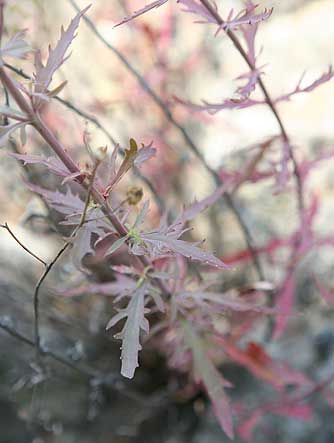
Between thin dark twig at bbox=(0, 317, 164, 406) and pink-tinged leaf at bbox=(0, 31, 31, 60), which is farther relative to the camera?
thin dark twig at bbox=(0, 317, 164, 406)

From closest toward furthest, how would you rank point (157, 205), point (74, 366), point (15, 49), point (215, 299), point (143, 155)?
point (15, 49), point (143, 155), point (215, 299), point (74, 366), point (157, 205)

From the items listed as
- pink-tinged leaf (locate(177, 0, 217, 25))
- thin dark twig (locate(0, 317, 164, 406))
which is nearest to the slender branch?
pink-tinged leaf (locate(177, 0, 217, 25))

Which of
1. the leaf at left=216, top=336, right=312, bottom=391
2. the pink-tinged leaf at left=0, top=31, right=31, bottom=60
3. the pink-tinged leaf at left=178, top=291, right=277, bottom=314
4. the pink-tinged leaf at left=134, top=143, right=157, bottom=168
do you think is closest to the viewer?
the pink-tinged leaf at left=0, top=31, right=31, bottom=60

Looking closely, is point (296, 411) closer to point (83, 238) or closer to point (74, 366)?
point (74, 366)

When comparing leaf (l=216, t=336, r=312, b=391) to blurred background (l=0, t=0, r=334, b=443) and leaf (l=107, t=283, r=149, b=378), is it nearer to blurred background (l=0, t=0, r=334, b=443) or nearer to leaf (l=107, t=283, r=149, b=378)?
blurred background (l=0, t=0, r=334, b=443)

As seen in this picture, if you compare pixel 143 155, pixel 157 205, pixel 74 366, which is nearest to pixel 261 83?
pixel 143 155

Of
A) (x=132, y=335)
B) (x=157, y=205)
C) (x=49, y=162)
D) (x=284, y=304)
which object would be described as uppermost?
(x=157, y=205)

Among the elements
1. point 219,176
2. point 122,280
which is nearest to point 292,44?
point 219,176
